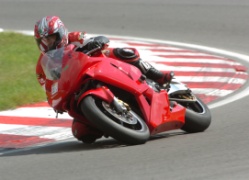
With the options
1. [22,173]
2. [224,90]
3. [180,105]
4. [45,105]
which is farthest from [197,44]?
[22,173]

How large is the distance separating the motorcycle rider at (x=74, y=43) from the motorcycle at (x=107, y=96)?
0.08 meters

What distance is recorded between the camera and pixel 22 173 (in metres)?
6.21

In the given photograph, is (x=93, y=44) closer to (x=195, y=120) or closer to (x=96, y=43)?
(x=96, y=43)

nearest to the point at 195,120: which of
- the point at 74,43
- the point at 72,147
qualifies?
the point at 72,147

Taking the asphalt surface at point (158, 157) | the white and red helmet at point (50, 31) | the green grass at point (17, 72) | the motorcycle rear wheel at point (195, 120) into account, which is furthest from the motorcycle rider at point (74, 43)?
the green grass at point (17, 72)

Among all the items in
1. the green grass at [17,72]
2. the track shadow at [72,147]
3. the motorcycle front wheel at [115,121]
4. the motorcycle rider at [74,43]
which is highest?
the motorcycle rider at [74,43]

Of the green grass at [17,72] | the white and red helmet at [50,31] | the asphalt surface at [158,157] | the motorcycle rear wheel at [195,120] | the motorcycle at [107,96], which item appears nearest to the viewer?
the asphalt surface at [158,157]

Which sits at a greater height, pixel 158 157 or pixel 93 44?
pixel 93 44

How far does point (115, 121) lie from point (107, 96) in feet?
0.75

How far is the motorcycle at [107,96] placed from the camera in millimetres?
6906

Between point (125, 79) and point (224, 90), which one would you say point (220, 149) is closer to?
point (125, 79)

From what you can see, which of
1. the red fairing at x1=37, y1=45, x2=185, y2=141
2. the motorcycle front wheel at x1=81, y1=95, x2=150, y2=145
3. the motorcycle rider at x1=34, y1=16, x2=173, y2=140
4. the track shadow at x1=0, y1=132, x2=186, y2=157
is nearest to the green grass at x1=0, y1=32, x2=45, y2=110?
the track shadow at x1=0, y1=132, x2=186, y2=157

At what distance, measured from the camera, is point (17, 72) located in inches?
457

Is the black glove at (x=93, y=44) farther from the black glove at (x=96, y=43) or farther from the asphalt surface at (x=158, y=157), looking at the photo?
the asphalt surface at (x=158, y=157)
